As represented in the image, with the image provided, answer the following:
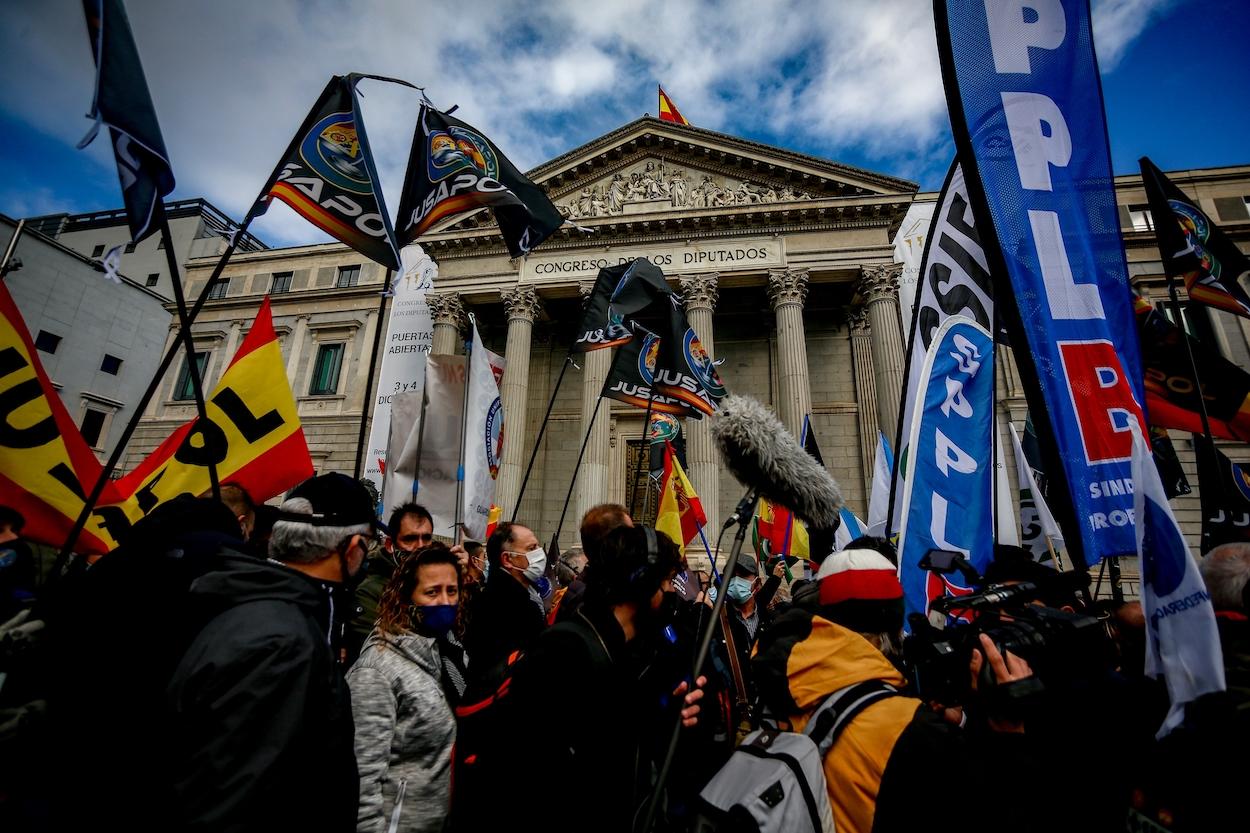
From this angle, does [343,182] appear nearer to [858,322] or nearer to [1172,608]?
[1172,608]

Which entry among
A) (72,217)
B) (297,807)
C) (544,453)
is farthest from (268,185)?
(72,217)

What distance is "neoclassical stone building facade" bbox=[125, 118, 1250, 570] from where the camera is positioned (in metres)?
16.3

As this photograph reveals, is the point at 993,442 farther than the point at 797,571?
No

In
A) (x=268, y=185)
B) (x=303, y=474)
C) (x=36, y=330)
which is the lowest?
(x=303, y=474)

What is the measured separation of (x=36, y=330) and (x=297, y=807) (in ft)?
85.1

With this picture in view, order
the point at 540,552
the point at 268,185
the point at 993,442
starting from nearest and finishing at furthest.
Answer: the point at 993,442 < the point at 540,552 < the point at 268,185

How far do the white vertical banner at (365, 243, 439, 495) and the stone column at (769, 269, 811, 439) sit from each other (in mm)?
11979

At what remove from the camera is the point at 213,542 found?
1.71 metres

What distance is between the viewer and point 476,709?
2.23 meters

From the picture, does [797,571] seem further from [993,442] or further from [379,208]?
[379,208]

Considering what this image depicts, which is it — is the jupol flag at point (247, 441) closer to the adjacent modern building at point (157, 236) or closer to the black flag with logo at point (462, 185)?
the black flag with logo at point (462, 185)

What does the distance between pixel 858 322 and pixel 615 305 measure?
13.8m

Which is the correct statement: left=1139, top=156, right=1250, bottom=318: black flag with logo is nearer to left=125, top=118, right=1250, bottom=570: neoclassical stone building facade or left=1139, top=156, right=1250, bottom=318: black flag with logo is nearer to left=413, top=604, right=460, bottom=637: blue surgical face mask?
left=413, top=604, right=460, bottom=637: blue surgical face mask

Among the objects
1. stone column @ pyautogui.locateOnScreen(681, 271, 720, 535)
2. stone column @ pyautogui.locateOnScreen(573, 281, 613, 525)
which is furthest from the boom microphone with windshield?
stone column @ pyautogui.locateOnScreen(573, 281, 613, 525)
